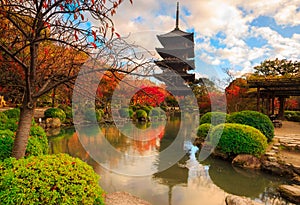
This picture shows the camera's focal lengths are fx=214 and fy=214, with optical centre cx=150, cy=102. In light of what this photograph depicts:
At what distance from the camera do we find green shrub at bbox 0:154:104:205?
6.31 ft

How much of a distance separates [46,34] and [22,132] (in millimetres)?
1166

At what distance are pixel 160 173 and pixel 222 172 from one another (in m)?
1.52

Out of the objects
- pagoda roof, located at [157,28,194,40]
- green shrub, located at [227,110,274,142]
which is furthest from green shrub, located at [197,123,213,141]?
pagoda roof, located at [157,28,194,40]

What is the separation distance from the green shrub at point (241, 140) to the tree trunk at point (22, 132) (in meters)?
4.93

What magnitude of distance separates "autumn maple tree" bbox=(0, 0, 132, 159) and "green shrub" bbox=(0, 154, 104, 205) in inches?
18.8

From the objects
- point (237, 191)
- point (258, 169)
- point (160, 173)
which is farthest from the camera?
point (258, 169)

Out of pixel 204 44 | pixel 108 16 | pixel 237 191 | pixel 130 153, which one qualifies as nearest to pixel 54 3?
pixel 108 16

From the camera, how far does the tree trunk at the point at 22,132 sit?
96.7 inches

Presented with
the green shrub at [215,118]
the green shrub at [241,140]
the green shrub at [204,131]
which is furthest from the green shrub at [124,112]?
the green shrub at [241,140]

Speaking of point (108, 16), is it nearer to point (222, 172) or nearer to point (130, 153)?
point (222, 172)

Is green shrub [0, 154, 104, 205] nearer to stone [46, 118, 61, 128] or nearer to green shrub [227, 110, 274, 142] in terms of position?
green shrub [227, 110, 274, 142]

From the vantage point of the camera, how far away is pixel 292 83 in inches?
355

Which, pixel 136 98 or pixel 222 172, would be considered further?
pixel 222 172

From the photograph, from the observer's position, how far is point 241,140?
5582mm
